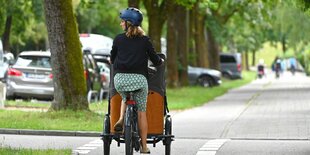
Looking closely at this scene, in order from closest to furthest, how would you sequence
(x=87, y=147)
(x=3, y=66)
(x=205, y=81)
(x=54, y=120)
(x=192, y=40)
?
(x=87, y=147)
(x=54, y=120)
(x=3, y=66)
(x=205, y=81)
(x=192, y=40)

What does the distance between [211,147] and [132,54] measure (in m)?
3.69

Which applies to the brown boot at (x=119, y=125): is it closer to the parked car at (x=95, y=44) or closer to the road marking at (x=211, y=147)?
the road marking at (x=211, y=147)

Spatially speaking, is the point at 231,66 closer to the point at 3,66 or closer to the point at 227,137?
the point at 3,66

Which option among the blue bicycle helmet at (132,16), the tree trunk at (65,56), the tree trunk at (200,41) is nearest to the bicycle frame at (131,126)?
the blue bicycle helmet at (132,16)

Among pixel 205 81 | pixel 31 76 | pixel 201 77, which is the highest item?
pixel 31 76

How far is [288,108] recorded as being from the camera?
2617cm

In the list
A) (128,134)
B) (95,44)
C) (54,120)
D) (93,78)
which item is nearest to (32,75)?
(93,78)

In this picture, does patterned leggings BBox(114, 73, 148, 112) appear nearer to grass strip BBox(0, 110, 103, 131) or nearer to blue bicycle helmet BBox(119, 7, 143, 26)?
blue bicycle helmet BBox(119, 7, 143, 26)

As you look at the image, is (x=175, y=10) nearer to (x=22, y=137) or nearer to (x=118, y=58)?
(x=22, y=137)

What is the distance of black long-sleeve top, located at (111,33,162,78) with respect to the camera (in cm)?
1128

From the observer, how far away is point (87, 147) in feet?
47.5

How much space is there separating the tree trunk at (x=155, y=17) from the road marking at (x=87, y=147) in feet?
65.4

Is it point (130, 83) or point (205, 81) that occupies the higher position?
point (130, 83)

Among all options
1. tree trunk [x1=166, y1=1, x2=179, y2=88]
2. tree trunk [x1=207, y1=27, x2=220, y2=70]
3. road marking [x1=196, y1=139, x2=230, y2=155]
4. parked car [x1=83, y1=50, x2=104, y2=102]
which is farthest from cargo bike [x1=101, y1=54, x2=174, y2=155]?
tree trunk [x1=207, y1=27, x2=220, y2=70]
